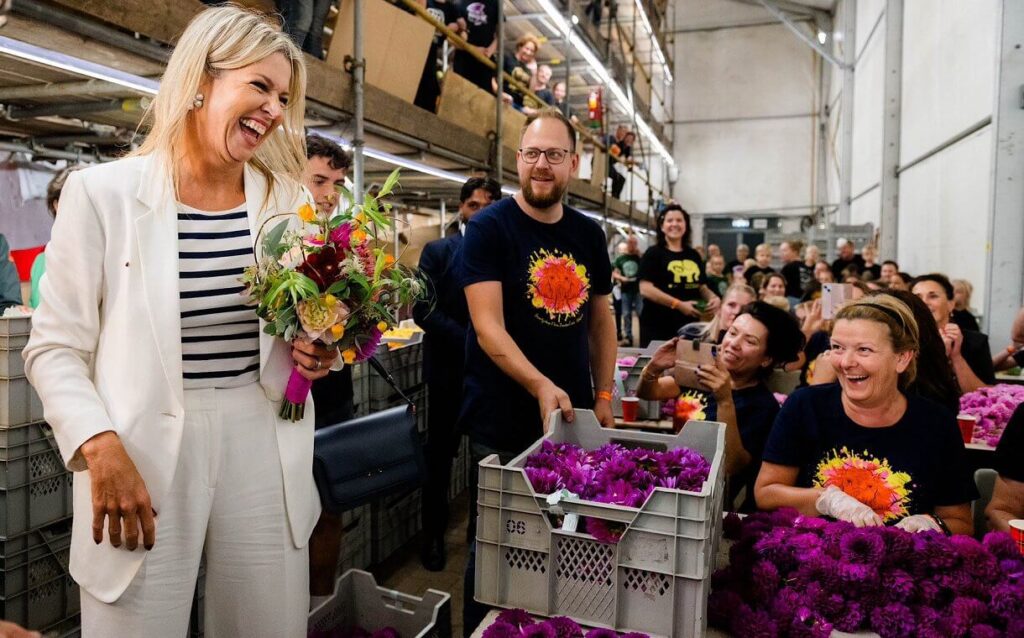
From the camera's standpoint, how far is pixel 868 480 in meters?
2.13

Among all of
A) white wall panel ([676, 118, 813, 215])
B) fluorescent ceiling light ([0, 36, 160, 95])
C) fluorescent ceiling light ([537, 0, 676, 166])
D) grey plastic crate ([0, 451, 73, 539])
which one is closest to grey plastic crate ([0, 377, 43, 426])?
grey plastic crate ([0, 451, 73, 539])

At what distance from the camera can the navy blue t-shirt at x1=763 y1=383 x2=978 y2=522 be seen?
82.0 inches

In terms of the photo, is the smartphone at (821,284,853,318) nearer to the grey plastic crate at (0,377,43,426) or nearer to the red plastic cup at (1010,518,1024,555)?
the red plastic cup at (1010,518,1024,555)

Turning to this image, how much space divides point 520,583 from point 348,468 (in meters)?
0.70

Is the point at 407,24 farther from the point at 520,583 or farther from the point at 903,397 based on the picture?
the point at 520,583

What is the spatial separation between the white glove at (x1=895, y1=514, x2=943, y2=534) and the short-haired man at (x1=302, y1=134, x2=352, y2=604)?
1751 millimetres

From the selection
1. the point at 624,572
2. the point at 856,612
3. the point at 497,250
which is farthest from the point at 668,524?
the point at 497,250

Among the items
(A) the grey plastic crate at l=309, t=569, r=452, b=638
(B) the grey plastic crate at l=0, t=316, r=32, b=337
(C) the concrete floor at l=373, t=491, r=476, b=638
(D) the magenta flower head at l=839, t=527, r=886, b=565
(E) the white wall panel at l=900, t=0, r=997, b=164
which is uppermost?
(E) the white wall panel at l=900, t=0, r=997, b=164

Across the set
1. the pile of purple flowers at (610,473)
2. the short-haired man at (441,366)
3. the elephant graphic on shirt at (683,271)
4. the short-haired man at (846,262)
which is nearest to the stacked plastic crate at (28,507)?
the short-haired man at (441,366)

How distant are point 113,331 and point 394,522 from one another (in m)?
2.75

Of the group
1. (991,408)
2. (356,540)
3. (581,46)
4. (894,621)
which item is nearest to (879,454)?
(894,621)

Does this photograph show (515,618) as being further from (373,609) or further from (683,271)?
(683,271)

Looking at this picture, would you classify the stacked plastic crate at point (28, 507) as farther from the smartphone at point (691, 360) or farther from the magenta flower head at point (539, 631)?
the smartphone at point (691, 360)

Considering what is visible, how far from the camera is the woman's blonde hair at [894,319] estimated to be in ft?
7.30
